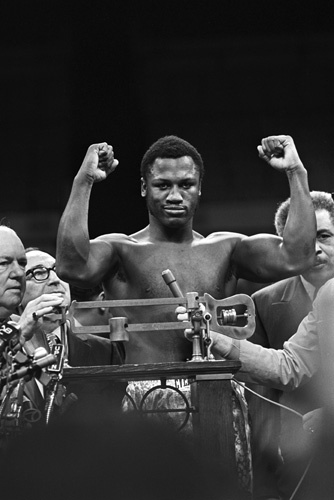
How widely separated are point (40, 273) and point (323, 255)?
85 cm

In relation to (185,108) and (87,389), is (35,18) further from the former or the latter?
(87,389)

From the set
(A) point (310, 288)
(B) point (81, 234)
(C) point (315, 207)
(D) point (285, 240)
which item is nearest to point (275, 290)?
(A) point (310, 288)

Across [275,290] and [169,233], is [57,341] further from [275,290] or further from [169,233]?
[275,290]

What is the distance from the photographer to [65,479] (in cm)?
97

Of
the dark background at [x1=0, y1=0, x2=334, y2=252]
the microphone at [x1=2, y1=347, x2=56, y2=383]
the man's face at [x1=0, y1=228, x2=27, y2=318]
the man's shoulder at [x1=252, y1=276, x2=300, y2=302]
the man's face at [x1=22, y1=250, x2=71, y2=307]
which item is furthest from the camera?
the dark background at [x1=0, y1=0, x2=334, y2=252]

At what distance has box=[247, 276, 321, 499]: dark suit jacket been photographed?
2.41 metres

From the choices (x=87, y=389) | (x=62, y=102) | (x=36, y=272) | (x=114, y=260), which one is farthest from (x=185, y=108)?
(x=87, y=389)

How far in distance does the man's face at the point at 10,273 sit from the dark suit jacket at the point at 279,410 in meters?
0.73

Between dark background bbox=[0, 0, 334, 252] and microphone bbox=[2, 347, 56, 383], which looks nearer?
microphone bbox=[2, 347, 56, 383]

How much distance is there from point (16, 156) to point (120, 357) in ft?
7.75

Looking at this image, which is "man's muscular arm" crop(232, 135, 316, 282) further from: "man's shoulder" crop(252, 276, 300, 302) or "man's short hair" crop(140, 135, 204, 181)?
"man's shoulder" crop(252, 276, 300, 302)

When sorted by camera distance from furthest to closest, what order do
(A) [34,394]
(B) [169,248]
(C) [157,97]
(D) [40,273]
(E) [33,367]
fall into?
(C) [157,97] < (D) [40,273] < (B) [169,248] < (A) [34,394] < (E) [33,367]

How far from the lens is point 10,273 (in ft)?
7.31

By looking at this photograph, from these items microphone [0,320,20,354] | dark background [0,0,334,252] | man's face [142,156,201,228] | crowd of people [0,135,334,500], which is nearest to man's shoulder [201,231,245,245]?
crowd of people [0,135,334,500]
